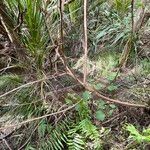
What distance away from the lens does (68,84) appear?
9.59ft

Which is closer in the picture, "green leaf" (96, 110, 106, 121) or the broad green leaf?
"green leaf" (96, 110, 106, 121)

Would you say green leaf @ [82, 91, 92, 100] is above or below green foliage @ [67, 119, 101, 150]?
above

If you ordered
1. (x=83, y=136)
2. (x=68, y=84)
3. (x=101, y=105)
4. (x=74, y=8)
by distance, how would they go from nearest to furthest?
(x=83, y=136) < (x=101, y=105) < (x=68, y=84) < (x=74, y=8)

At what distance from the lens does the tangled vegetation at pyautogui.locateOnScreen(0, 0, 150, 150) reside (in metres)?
2.46

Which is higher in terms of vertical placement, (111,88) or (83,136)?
(111,88)

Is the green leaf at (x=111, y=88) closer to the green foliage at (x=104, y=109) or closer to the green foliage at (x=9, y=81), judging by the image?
the green foliage at (x=104, y=109)

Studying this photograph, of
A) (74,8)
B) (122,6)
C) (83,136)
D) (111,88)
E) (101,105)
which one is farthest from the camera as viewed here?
(122,6)

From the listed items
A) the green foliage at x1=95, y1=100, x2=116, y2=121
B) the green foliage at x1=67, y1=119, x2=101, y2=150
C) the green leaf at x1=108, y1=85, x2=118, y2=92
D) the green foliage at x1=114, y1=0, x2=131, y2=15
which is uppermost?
the green foliage at x1=114, y1=0, x2=131, y2=15

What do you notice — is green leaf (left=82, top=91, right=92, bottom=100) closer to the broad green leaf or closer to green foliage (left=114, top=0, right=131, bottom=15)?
the broad green leaf

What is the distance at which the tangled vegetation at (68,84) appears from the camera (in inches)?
96.9

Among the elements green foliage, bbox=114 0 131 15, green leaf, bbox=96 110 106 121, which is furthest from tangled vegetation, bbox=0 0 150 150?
green foliage, bbox=114 0 131 15

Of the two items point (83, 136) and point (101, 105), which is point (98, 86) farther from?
point (83, 136)

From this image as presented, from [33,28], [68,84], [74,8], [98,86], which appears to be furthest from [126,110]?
[74,8]

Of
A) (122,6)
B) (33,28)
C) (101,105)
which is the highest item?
(33,28)
